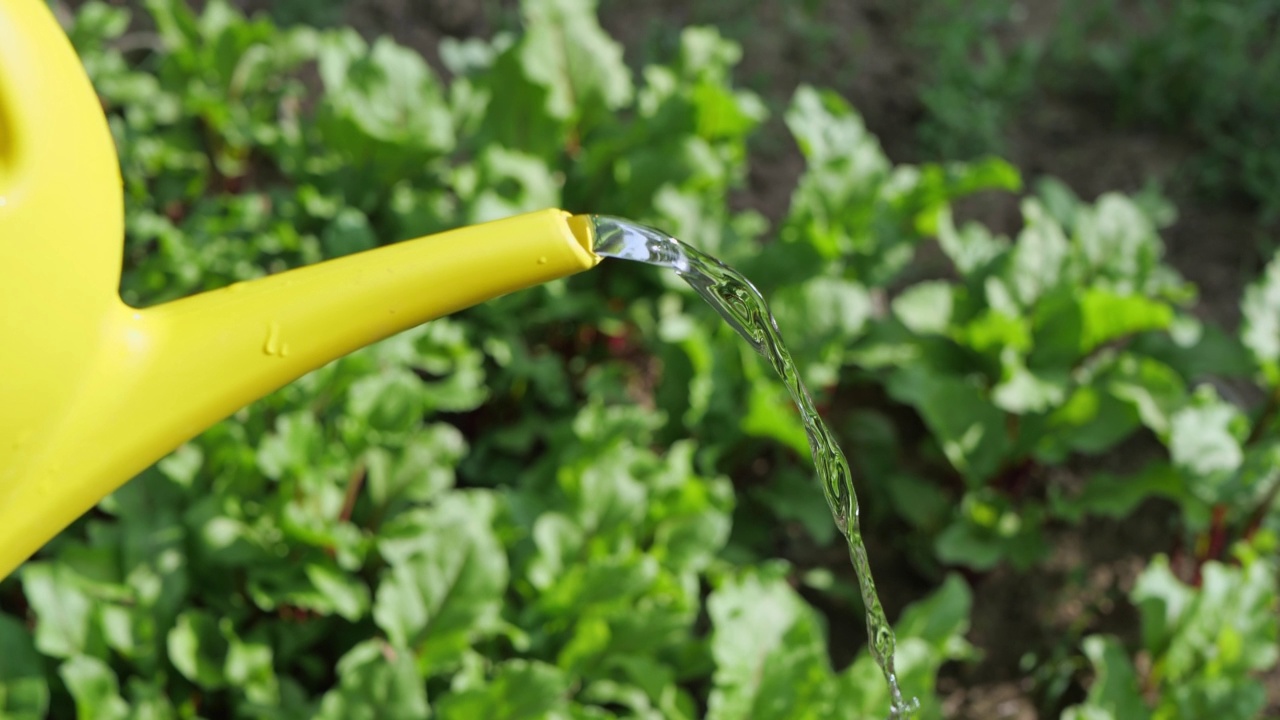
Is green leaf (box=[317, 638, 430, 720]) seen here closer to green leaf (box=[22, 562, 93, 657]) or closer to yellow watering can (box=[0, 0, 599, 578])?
green leaf (box=[22, 562, 93, 657])

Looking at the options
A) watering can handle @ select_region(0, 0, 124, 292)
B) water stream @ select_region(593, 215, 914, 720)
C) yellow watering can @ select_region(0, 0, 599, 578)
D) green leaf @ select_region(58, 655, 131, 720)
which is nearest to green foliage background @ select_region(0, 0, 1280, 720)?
green leaf @ select_region(58, 655, 131, 720)

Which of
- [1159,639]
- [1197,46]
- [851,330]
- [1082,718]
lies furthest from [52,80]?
[1197,46]

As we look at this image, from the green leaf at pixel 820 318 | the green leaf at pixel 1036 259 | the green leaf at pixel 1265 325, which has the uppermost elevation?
the green leaf at pixel 1265 325

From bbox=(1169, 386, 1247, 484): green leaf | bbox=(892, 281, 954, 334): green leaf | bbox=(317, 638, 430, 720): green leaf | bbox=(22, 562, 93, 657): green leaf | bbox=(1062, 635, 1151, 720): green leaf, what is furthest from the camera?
bbox=(892, 281, 954, 334): green leaf

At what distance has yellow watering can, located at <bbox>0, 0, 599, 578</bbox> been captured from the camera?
0.80m

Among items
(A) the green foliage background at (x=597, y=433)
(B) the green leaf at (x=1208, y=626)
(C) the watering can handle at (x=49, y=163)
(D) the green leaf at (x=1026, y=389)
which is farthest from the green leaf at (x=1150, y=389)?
(C) the watering can handle at (x=49, y=163)

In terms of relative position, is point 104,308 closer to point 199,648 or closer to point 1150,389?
point 199,648

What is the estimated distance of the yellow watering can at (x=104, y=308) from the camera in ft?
2.61

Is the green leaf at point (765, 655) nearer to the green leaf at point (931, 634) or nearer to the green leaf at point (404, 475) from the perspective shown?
the green leaf at point (931, 634)

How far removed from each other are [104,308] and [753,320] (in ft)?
2.08

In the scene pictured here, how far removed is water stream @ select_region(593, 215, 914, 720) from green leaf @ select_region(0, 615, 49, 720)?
1128mm

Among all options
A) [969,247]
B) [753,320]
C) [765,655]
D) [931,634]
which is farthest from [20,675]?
[969,247]

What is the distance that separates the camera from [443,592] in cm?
185

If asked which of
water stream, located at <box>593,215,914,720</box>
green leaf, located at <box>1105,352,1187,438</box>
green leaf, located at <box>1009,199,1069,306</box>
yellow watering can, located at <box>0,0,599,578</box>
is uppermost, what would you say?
green leaf, located at <box>1105,352,1187,438</box>
